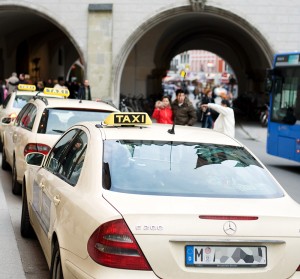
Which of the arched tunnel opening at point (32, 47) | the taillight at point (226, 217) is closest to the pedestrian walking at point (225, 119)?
the taillight at point (226, 217)

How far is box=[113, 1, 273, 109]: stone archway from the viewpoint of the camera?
26016 millimetres

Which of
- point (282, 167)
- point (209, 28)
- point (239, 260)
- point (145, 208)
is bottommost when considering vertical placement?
point (282, 167)

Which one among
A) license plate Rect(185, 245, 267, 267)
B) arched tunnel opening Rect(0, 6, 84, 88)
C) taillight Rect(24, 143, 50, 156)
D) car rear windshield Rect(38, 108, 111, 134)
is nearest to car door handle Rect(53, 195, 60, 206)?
license plate Rect(185, 245, 267, 267)

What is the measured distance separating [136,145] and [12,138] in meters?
6.65

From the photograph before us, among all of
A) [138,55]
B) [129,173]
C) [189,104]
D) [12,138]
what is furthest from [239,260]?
[138,55]

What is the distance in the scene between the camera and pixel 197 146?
16.5 ft

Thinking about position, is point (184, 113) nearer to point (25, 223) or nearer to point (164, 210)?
point (25, 223)

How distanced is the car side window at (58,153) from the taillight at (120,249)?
1.82 metres

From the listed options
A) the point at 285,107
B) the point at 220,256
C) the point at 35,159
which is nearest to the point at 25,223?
the point at 35,159

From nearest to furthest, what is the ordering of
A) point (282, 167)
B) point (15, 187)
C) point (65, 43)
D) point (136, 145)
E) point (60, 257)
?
point (60, 257), point (136, 145), point (15, 187), point (282, 167), point (65, 43)

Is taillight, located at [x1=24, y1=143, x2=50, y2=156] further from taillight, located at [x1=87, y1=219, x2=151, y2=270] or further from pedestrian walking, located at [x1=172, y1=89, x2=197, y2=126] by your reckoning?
taillight, located at [x1=87, y1=219, x2=151, y2=270]

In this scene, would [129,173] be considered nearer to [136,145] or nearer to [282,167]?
[136,145]

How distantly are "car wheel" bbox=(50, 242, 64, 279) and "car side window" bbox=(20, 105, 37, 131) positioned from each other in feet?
17.9

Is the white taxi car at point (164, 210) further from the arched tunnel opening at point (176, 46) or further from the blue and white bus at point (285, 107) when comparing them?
the arched tunnel opening at point (176, 46)
